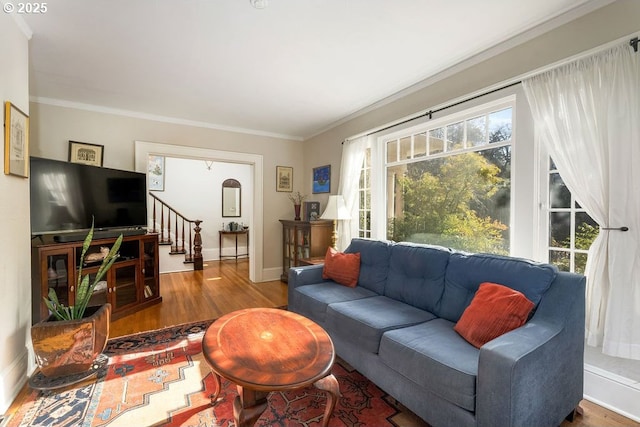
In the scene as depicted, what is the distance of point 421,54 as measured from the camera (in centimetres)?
238

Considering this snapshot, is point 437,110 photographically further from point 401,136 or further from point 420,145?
point 401,136

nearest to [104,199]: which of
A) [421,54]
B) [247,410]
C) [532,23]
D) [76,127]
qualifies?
[76,127]

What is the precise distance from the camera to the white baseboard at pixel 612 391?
1.62 m

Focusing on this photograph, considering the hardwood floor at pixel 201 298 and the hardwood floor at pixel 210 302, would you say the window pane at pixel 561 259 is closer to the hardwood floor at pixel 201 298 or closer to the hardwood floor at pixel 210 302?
the hardwood floor at pixel 210 302

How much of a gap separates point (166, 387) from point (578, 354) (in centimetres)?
251

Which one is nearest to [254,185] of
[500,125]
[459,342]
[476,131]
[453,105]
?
[453,105]

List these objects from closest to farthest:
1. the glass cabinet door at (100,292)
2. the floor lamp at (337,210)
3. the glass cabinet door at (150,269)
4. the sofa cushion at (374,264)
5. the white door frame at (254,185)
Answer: the sofa cushion at (374,264) → the glass cabinet door at (100,292) → the glass cabinet door at (150,269) → the floor lamp at (337,210) → the white door frame at (254,185)

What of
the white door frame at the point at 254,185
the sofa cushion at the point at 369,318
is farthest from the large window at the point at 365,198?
the white door frame at the point at 254,185

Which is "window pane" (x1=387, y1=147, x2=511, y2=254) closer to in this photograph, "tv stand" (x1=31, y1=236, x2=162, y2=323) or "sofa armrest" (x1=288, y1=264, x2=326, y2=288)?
"sofa armrest" (x1=288, y1=264, x2=326, y2=288)

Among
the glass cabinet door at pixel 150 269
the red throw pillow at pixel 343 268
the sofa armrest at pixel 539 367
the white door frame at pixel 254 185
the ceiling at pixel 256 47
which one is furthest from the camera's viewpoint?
the white door frame at pixel 254 185

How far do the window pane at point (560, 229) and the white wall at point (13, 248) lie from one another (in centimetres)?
363

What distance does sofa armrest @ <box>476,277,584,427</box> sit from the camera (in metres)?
1.20

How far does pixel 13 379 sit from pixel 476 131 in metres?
3.90

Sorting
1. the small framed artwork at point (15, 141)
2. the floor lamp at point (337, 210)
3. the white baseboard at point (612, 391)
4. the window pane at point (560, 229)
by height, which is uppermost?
the small framed artwork at point (15, 141)
